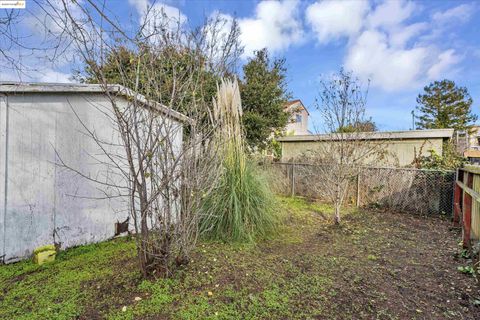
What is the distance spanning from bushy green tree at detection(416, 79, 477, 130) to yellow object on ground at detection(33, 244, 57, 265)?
23.4m

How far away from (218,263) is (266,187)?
1688 millimetres

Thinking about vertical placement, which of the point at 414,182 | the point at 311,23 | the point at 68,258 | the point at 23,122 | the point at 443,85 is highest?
the point at 443,85

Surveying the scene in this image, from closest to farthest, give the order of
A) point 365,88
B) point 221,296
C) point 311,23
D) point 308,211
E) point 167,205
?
point 221,296 → point 167,205 → point 365,88 → point 308,211 → point 311,23

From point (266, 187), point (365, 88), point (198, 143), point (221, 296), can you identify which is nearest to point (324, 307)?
point (221, 296)

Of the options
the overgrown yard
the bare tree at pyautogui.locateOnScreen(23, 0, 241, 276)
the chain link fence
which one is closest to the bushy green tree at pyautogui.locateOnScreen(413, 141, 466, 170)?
the chain link fence

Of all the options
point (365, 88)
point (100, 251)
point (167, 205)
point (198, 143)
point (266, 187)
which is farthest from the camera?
point (365, 88)

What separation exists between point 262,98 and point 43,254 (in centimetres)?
870

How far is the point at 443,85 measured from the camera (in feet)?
64.9

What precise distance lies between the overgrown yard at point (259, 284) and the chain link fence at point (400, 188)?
212 cm

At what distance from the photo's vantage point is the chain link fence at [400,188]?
5.96 m

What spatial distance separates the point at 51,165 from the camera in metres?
3.33

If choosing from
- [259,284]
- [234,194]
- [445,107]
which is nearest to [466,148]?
[234,194]

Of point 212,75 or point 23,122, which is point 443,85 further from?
point 23,122

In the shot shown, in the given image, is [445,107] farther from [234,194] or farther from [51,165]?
[51,165]
